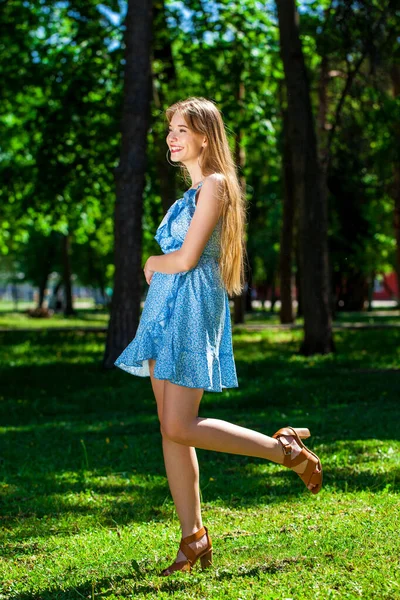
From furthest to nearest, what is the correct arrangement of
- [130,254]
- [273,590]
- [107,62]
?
[107,62]
[130,254]
[273,590]

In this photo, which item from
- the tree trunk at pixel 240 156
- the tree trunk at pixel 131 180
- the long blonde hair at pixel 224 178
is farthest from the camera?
the tree trunk at pixel 240 156

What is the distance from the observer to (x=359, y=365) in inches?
559

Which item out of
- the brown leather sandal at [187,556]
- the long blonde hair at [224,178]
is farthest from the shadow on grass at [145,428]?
the long blonde hair at [224,178]

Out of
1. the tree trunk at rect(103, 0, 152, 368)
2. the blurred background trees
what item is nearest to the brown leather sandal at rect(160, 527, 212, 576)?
the tree trunk at rect(103, 0, 152, 368)

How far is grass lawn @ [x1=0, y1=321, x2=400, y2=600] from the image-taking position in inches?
153

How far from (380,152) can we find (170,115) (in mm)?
16747

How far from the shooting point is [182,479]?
405 cm

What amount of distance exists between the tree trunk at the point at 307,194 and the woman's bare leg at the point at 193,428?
460 inches

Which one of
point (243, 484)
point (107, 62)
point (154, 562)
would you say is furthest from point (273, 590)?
point (107, 62)

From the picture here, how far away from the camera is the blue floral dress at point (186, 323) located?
3885 millimetres

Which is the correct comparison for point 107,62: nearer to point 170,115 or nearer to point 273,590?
point 170,115

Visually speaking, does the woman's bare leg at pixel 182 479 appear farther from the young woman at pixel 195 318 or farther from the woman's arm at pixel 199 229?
the woman's arm at pixel 199 229

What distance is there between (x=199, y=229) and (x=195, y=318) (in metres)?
0.38

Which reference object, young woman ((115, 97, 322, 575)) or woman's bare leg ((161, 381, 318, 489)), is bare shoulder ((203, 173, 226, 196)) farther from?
woman's bare leg ((161, 381, 318, 489))
